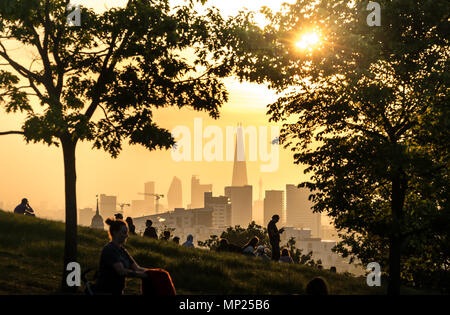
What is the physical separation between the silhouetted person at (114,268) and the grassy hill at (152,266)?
508 centimetres

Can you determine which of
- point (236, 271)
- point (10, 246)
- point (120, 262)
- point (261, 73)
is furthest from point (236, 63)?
point (10, 246)

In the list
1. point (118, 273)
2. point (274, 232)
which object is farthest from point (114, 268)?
point (274, 232)

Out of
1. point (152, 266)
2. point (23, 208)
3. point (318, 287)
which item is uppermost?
point (23, 208)

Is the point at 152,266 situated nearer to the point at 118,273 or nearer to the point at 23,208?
the point at 118,273

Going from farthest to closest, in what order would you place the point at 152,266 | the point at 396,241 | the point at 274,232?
the point at 274,232, the point at 396,241, the point at 152,266

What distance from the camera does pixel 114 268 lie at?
7.76m

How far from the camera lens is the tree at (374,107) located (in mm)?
16203

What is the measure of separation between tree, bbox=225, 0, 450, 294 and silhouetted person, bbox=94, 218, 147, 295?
309 inches

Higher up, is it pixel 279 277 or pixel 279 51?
pixel 279 51

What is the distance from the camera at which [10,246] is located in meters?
17.5

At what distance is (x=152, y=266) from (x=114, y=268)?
917 cm

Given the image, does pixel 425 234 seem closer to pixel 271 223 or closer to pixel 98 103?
pixel 271 223

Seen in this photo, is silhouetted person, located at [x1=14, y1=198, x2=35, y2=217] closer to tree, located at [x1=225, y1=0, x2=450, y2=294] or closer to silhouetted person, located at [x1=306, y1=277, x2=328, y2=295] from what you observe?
tree, located at [x1=225, y1=0, x2=450, y2=294]
